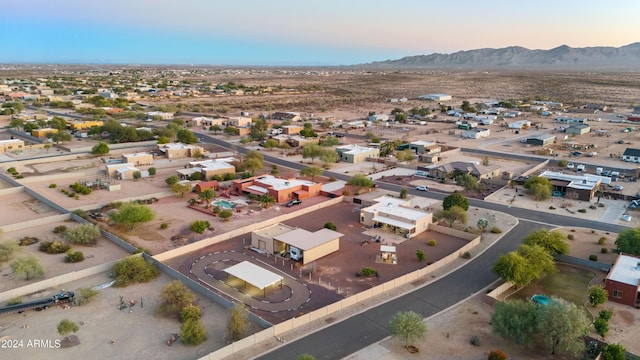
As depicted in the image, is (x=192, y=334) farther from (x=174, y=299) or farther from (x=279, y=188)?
(x=279, y=188)

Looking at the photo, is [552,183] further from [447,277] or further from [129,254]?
[129,254]

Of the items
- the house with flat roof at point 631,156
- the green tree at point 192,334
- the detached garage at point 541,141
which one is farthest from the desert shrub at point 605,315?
the detached garage at point 541,141

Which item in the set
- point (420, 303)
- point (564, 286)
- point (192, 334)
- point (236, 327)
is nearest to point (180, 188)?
point (192, 334)

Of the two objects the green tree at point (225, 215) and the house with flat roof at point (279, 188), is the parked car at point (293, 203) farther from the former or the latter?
the green tree at point (225, 215)

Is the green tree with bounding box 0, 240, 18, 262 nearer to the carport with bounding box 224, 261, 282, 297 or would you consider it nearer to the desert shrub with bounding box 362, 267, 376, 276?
the carport with bounding box 224, 261, 282, 297

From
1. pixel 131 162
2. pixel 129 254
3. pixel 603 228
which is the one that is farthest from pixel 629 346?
pixel 131 162

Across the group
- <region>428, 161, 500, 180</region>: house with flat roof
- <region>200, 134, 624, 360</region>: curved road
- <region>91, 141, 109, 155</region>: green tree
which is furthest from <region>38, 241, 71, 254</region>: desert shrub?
<region>428, 161, 500, 180</region>: house with flat roof
